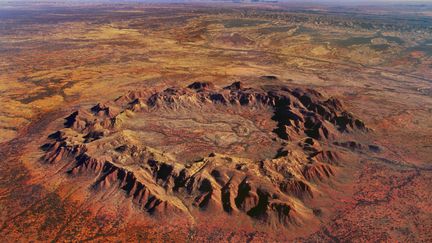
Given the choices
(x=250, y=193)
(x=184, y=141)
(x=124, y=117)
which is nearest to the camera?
(x=250, y=193)

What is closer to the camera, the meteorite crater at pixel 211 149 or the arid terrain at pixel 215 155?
the arid terrain at pixel 215 155

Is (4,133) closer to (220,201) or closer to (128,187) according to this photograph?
(128,187)

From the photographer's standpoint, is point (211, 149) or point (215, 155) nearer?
point (215, 155)

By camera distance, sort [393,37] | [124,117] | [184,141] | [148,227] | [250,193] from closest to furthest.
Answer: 1. [148,227]
2. [250,193]
3. [184,141]
4. [124,117]
5. [393,37]

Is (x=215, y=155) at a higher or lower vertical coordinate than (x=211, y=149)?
higher

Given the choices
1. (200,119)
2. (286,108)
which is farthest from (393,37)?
(200,119)

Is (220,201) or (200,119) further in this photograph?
(200,119)

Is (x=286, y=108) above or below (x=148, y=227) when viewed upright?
above

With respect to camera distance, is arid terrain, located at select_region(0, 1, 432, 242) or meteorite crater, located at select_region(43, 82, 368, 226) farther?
meteorite crater, located at select_region(43, 82, 368, 226)
